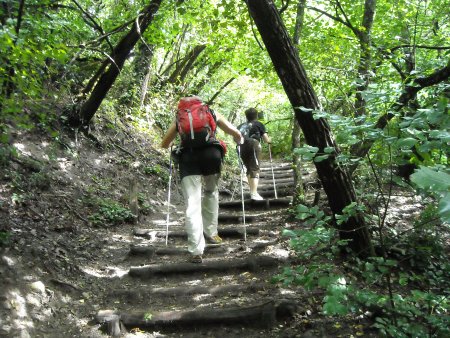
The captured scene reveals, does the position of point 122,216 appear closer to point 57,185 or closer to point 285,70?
point 57,185

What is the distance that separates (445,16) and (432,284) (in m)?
5.50

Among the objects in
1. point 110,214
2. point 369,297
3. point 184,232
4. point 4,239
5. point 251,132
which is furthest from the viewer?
point 251,132

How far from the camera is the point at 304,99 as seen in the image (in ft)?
15.0

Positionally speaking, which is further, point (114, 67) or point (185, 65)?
point (185, 65)

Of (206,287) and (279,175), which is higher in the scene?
(279,175)

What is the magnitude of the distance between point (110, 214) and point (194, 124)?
281 centimetres

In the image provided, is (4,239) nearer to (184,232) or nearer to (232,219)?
(184,232)

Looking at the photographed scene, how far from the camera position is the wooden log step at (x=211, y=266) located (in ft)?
16.7

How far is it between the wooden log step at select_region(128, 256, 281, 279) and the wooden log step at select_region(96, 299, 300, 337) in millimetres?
1017

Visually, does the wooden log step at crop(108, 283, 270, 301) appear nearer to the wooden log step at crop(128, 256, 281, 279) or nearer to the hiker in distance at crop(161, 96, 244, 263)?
the wooden log step at crop(128, 256, 281, 279)

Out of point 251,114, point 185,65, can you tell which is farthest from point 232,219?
point 185,65

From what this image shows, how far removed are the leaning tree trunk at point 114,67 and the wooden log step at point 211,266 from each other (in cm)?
397

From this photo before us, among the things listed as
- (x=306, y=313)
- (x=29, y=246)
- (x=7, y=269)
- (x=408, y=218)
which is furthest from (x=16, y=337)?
(x=408, y=218)

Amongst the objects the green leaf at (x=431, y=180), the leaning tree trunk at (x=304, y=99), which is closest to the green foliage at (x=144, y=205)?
the leaning tree trunk at (x=304, y=99)
